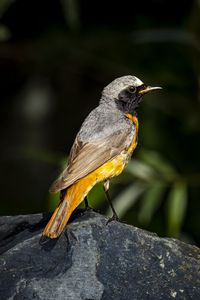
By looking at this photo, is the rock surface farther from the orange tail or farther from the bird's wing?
the bird's wing

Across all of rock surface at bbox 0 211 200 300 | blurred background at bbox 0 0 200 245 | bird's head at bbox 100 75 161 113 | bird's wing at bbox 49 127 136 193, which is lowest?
blurred background at bbox 0 0 200 245

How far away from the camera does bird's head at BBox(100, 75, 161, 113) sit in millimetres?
7117

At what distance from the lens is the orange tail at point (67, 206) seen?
570cm

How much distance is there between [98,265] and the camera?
545cm

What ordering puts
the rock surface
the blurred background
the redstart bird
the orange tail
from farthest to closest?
1. the blurred background
2. the redstart bird
3. the orange tail
4. the rock surface

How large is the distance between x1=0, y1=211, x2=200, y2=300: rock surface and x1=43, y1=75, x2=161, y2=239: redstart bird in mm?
221

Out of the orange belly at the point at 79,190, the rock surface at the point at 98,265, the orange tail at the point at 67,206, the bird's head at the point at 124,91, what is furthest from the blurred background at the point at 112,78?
the rock surface at the point at 98,265

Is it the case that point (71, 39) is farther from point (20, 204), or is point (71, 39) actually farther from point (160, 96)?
point (20, 204)

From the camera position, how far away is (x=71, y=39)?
33.0ft

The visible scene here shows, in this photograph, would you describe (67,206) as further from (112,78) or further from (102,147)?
(112,78)

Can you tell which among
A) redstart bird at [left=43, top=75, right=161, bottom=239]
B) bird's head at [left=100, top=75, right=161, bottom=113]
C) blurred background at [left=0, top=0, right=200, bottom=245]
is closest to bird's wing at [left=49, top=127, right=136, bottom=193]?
redstart bird at [left=43, top=75, right=161, bottom=239]

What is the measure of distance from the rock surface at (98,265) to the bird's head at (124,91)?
1.47 m

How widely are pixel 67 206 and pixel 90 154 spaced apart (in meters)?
0.61

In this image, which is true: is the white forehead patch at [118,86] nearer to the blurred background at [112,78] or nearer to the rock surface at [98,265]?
the blurred background at [112,78]
